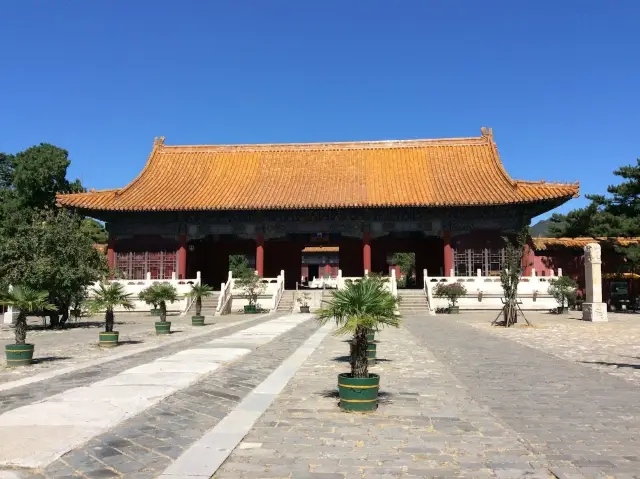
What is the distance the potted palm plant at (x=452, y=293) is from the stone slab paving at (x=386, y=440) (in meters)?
17.4

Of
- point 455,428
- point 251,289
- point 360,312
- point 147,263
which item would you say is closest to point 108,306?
point 360,312

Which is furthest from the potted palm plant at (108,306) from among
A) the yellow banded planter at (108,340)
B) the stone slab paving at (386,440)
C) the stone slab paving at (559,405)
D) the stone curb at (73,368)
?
the stone slab paving at (559,405)

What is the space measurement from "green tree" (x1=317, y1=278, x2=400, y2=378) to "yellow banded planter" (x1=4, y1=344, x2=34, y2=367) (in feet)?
20.0

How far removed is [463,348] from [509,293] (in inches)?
295

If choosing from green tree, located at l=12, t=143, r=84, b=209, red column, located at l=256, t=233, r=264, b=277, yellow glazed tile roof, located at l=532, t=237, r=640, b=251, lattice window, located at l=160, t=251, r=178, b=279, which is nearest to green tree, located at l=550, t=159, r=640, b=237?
yellow glazed tile roof, located at l=532, t=237, r=640, b=251

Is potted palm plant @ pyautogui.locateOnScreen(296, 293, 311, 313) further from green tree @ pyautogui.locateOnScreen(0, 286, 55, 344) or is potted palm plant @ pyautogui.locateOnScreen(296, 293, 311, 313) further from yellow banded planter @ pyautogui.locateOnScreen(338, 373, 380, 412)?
yellow banded planter @ pyautogui.locateOnScreen(338, 373, 380, 412)

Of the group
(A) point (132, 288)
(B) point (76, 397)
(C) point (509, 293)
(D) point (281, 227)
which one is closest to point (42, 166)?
(A) point (132, 288)

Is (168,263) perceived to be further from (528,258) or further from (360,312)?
(360,312)

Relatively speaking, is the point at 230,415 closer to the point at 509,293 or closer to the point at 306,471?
the point at 306,471

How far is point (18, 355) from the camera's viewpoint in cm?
958

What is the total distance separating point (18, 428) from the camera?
16.2 ft

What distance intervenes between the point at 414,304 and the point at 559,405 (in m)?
19.4

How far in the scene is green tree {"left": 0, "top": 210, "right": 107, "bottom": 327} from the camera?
1644 centimetres

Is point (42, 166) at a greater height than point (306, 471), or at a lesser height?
greater
